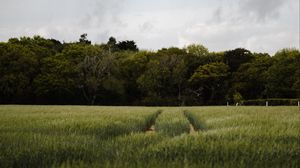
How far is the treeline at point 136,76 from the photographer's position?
2589 inches

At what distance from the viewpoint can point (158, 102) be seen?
69.5 meters

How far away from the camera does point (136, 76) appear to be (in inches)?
2970

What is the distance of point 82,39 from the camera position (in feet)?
337

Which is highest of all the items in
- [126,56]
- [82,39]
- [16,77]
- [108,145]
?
[82,39]

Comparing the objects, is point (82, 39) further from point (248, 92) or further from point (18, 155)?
point (18, 155)

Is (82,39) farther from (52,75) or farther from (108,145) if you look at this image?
(108,145)

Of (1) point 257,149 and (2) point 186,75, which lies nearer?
(1) point 257,149

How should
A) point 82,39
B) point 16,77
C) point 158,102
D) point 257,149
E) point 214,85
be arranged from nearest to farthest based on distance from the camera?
1. point 257,149
2. point 16,77
3. point 158,102
4. point 214,85
5. point 82,39

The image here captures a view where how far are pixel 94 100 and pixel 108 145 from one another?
6677 centimetres

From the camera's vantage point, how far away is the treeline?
6575cm

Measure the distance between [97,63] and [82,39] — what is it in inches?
1381

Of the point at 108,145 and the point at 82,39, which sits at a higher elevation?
the point at 82,39

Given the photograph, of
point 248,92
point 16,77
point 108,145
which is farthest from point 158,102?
point 108,145

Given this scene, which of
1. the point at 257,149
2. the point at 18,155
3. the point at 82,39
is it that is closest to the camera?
the point at 18,155
